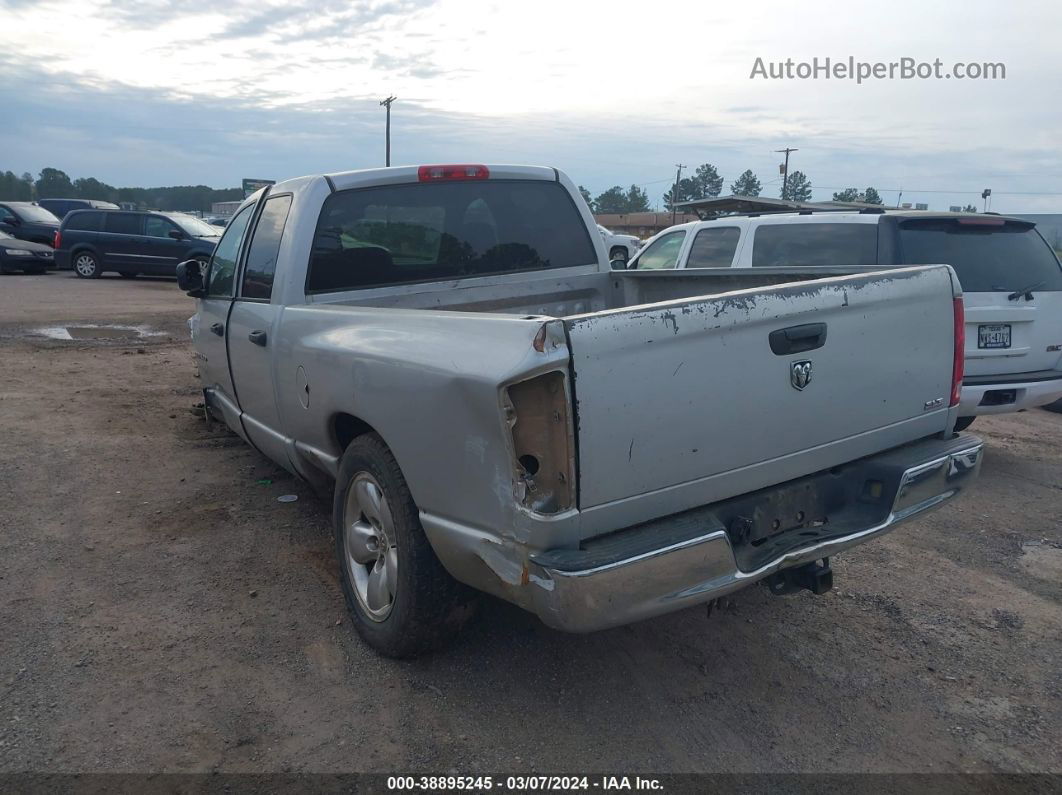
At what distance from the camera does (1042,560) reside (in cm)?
459

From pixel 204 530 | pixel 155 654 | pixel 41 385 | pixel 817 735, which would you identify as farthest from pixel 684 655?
pixel 41 385

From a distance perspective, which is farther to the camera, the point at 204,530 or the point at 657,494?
the point at 204,530

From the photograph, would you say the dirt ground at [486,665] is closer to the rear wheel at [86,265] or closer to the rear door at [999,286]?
the rear door at [999,286]

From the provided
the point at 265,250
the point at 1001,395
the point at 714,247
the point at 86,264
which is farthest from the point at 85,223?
the point at 1001,395

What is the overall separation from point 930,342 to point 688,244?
207 inches

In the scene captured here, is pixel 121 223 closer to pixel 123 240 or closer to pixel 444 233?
pixel 123 240

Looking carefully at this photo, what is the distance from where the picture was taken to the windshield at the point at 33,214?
24.6 m

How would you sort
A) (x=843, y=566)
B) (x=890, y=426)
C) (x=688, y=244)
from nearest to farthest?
(x=890, y=426) → (x=843, y=566) → (x=688, y=244)

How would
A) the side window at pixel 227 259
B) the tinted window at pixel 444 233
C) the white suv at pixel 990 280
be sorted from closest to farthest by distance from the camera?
1. the tinted window at pixel 444 233
2. the side window at pixel 227 259
3. the white suv at pixel 990 280

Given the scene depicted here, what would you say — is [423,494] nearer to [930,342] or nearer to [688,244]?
[930,342]

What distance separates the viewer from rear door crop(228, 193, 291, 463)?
14.7 ft

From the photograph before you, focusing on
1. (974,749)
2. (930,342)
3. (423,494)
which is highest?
(930,342)

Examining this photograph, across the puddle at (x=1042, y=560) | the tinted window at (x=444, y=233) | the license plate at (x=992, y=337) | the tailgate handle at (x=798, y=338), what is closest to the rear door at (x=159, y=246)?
the tinted window at (x=444, y=233)

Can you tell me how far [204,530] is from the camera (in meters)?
4.93
